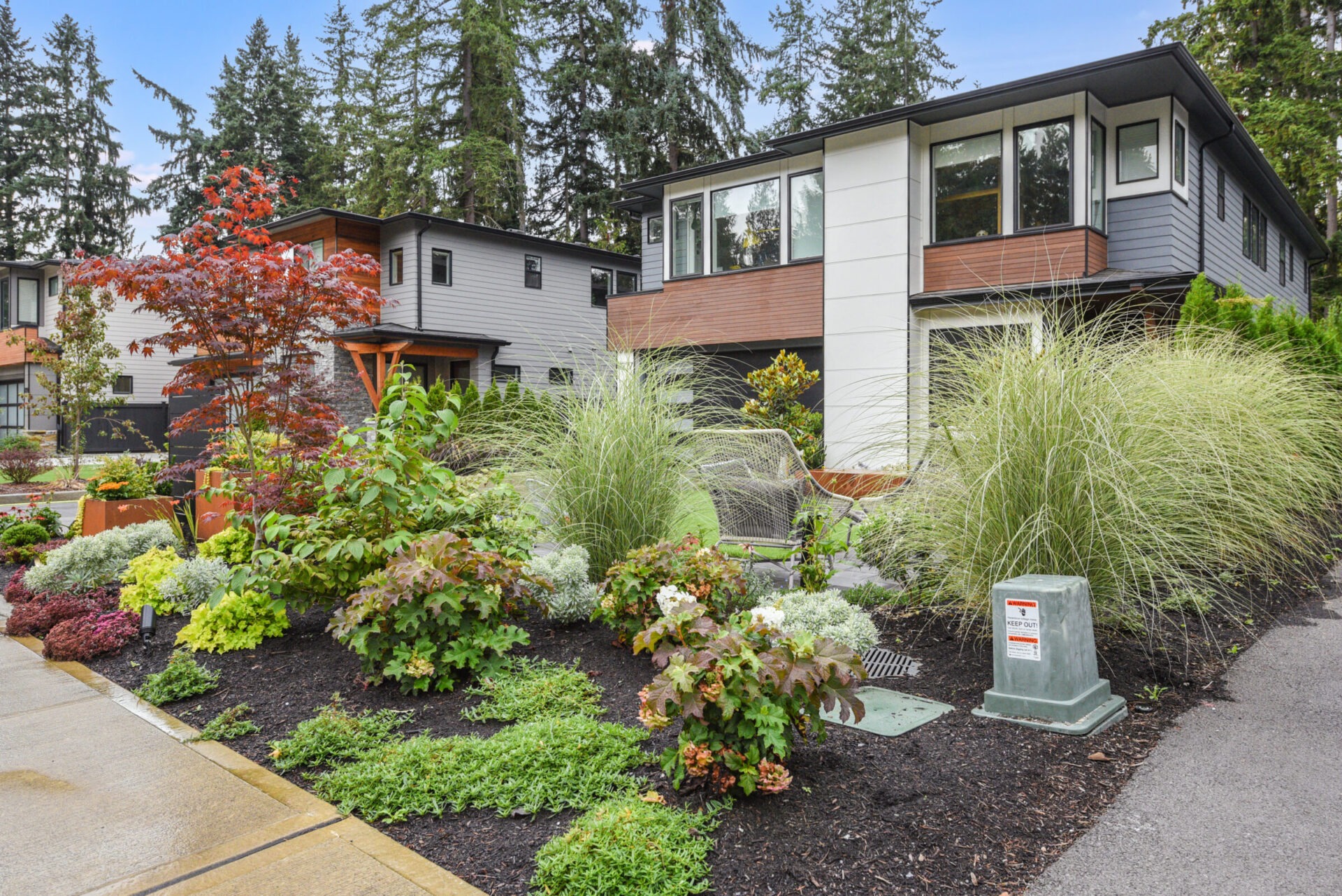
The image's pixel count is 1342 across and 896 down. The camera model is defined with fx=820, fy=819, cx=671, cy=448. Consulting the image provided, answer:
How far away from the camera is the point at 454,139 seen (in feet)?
77.7

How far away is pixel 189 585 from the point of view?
4.43m

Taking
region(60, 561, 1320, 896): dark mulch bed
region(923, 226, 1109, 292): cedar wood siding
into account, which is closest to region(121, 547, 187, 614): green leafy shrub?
region(60, 561, 1320, 896): dark mulch bed

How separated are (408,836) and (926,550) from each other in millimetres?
2588

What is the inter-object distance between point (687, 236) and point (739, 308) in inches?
72.5

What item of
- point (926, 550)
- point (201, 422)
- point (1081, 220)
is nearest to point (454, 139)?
point (1081, 220)

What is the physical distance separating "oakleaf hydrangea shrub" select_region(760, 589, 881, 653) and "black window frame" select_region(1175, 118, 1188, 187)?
9.17 m

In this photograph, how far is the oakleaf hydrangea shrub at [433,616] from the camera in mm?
3178

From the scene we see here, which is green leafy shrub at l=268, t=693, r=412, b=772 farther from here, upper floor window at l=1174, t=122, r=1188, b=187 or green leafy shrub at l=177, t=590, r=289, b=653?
upper floor window at l=1174, t=122, r=1188, b=187

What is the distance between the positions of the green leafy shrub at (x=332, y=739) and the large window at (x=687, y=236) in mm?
11408

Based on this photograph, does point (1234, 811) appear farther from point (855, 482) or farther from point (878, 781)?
point (855, 482)

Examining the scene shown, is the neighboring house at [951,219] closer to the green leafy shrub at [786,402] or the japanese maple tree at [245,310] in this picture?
the green leafy shrub at [786,402]

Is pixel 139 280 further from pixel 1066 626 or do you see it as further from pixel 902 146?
pixel 902 146

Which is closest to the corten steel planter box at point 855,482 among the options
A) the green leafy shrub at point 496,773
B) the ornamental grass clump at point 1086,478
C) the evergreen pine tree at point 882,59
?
the ornamental grass clump at point 1086,478

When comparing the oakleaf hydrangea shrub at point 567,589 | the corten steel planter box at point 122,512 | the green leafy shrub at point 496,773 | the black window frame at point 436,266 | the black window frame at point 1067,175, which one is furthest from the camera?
the black window frame at point 436,266
